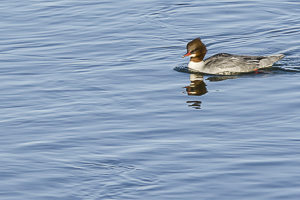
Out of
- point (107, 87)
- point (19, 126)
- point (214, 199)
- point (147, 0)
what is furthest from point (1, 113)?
point (147, 0)

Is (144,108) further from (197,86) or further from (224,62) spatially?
(224,62)

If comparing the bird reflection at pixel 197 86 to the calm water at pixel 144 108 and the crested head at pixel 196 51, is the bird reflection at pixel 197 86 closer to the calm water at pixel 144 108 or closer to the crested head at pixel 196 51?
the calm water at pixel 144 108

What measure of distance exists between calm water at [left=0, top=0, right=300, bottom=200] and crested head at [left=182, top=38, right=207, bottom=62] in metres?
0.51

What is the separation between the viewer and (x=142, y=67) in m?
16.2

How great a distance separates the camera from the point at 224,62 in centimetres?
1600

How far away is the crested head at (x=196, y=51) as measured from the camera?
16.4m

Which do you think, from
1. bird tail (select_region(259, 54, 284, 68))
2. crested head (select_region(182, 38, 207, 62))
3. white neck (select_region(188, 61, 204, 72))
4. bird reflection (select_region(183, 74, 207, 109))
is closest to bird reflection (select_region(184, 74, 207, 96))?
bird reflection (select_region(183, 74, 207, 109))

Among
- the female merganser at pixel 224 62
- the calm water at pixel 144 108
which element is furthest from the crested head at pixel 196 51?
the calm water at pixel 144 108

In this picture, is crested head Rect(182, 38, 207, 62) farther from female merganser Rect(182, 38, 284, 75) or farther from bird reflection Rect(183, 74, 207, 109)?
bird reflection Rect(183, 74, 207, 109)

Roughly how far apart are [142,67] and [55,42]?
152 inches

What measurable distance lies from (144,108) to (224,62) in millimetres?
3932

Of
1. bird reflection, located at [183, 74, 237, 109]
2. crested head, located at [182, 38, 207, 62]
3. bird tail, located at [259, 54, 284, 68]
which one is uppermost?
crested head, located at [182, 38, 207, 62]

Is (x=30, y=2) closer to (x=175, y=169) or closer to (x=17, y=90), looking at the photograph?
(x=17, y=90)

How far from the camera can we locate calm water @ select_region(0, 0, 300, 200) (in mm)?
9195
